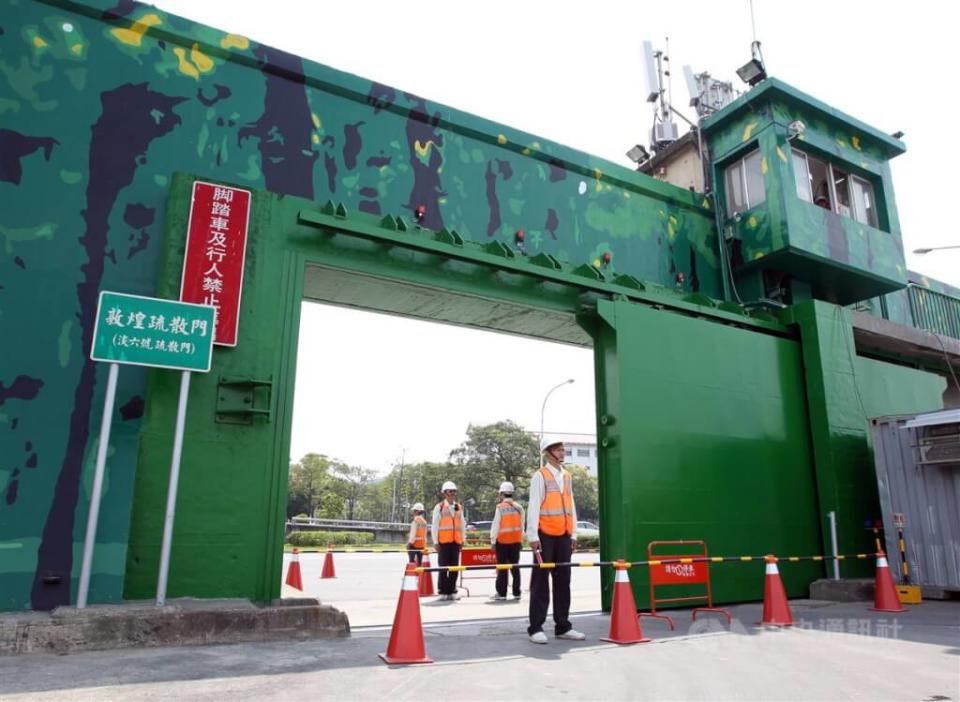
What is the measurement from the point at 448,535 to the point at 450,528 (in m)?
0.14

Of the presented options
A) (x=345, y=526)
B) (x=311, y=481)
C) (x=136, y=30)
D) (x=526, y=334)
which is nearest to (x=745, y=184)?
(x=526, y=334)

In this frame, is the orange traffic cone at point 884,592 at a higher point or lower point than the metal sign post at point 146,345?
lower

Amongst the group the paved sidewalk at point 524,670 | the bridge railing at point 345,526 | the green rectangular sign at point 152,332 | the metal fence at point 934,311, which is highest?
the metal fence at point 934,311

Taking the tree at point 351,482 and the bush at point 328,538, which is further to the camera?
the tree at point 351,482

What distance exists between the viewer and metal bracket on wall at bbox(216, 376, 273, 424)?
7.34 metres

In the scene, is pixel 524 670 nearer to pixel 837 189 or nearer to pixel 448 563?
pixel 448 563

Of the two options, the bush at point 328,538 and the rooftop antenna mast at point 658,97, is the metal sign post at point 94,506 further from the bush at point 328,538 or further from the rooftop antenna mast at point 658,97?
the bush at point 328,538

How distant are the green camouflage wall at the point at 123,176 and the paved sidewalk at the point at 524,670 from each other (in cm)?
193

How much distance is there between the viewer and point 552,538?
22.4 ft

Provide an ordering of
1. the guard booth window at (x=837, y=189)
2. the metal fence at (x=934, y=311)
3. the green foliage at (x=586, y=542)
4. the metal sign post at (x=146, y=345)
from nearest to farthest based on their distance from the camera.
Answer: the metal sign post at (x=146, y=345) → the guard booth window at (x=837, y=189) → the metal fence at (x=934, y=311) → the green foliage at (x=586, y=542)

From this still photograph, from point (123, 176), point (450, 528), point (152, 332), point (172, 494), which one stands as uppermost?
point (123, 176)

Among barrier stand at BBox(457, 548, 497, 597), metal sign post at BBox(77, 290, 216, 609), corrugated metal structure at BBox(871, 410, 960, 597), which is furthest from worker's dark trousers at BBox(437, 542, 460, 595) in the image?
corrugated metal structure at BBox(871, 410, 960, 597)

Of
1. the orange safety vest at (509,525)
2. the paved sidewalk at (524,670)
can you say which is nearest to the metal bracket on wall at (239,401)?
the paved sidewalk at (524,670)

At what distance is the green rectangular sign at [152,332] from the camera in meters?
6.30
